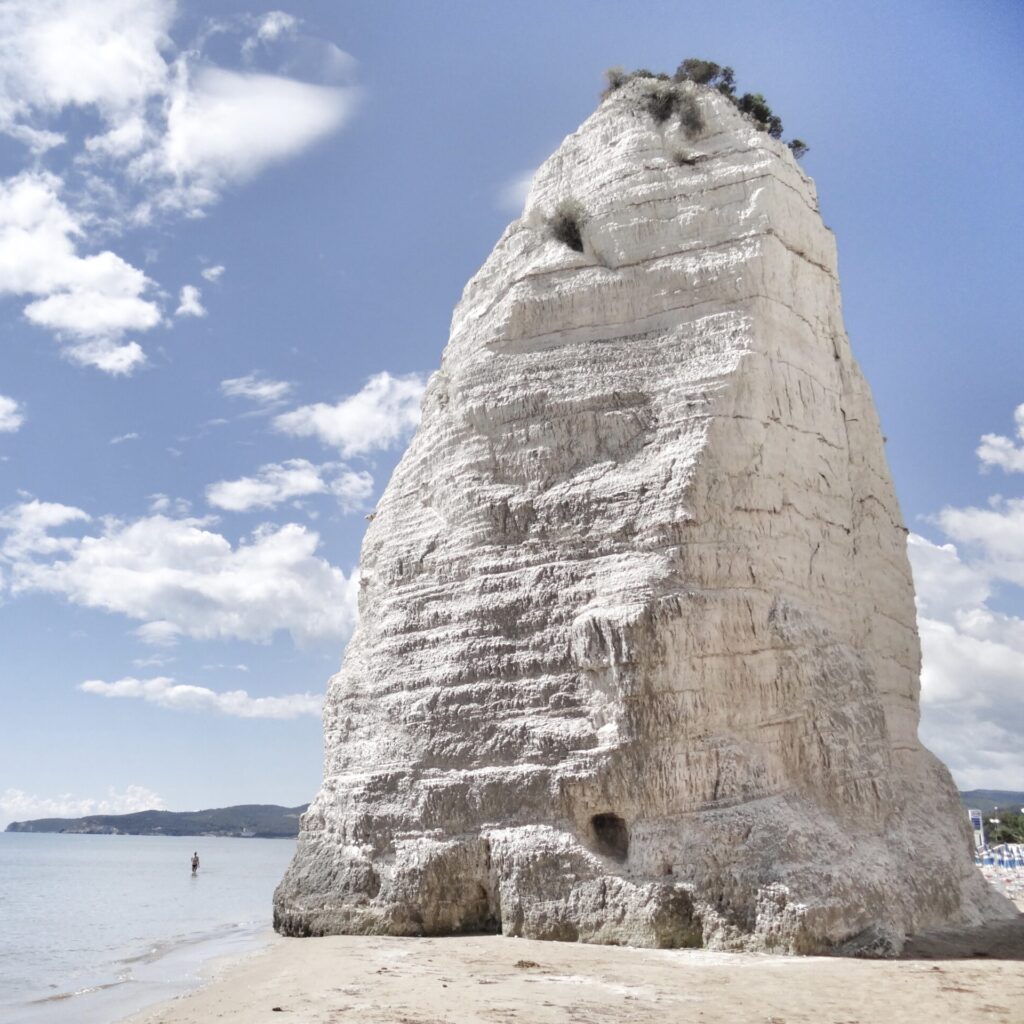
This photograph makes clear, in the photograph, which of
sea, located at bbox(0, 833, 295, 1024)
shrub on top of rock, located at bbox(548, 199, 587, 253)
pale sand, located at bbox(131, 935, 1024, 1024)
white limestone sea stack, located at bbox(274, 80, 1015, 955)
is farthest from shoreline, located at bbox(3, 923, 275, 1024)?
shrub on top of rock, located at bbox(548, 199, 587, 253)

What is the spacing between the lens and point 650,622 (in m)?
12.4

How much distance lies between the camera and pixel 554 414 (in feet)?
48.4

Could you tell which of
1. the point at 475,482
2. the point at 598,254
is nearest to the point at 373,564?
the point at 475,482

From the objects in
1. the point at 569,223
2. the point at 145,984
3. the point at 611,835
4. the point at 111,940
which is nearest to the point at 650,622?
the point at 611,835

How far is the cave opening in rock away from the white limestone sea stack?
0.04m

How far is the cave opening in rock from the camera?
483 inches

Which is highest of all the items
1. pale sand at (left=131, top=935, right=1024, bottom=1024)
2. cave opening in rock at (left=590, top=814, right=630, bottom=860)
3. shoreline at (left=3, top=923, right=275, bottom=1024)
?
cave opening in rock at (left=590, top=814, right=630, bottom=860)

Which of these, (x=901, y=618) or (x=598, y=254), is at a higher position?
(x=598, y=254)

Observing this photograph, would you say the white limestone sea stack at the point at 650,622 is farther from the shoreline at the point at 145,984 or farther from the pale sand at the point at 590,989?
the shoreline at the point at 145,984

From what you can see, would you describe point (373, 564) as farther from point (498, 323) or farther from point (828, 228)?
point (828, 228)

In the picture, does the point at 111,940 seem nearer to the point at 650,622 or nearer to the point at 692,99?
the point at 650,622

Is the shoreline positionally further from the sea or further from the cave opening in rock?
the cave opening in rock

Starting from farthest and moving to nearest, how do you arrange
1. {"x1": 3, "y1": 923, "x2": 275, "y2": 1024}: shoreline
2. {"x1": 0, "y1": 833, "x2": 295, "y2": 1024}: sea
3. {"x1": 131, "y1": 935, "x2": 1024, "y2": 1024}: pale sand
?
{"x1": 0, "y1": 833, "x2": 295, "y2": 1024}: sea < {"x1": 3, "y1": 923, "x2": 275, "y2": 1024}: shoreline < {"x1": 131, "y1": 935, "x2": 1024, "y2": 1024}: pale sand

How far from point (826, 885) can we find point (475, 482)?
7.28 m
